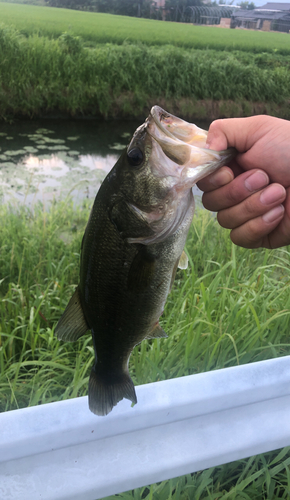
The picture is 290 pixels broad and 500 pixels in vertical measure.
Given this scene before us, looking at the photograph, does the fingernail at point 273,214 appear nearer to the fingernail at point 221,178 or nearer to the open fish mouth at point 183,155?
the fingernail at point 221,178

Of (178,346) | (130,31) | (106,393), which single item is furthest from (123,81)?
(106,393)

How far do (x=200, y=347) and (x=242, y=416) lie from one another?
24.0 inches

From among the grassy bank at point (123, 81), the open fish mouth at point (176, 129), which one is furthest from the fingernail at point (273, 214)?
the grassy bank at point (123, 81)

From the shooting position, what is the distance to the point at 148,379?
1.39m

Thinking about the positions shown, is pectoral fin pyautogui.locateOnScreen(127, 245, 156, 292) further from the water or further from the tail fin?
the water

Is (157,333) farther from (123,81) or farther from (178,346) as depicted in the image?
(123,81)

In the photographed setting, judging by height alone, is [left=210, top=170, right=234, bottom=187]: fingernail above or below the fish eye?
below

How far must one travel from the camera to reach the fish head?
25.0 inches

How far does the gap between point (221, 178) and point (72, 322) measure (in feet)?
1.55

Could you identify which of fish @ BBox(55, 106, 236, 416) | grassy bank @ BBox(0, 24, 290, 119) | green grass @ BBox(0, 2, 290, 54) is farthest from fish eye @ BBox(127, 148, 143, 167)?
green grass @ BBox(0, 2, 290, 54)

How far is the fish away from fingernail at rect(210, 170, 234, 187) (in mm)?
169

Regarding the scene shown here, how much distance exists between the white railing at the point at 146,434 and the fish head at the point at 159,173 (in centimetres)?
37

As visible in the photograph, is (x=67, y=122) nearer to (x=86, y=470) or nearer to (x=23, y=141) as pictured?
(x=23, y=141)

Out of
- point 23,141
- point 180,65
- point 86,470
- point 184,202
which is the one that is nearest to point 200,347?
point 86,470
